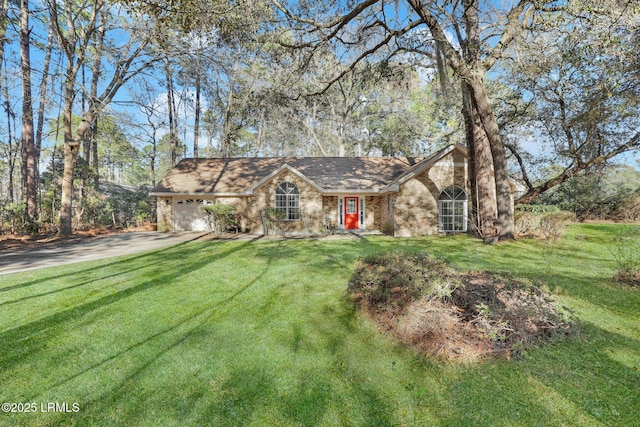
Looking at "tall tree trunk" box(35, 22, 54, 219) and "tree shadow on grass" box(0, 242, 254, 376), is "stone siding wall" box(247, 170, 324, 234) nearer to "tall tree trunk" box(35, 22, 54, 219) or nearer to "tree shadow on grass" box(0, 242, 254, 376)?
"tree shadow on grass" box(0, 242, 254, 376)

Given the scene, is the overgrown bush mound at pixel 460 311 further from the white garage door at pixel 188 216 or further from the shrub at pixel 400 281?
the white garage door at pixel 188 216

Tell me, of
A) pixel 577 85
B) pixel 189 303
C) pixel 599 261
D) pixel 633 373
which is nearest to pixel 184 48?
pixel 189 303

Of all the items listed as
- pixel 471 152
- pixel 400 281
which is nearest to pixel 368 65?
pixel 471 152

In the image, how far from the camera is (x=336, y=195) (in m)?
15.6

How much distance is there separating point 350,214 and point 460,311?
39.2 ft

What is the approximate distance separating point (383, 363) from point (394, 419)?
808 mm

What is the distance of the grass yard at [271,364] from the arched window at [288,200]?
867 cm

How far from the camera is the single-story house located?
44.9 ft

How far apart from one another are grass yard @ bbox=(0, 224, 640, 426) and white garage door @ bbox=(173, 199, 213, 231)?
32.8 ft

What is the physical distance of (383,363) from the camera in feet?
11.6

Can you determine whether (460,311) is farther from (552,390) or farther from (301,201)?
(301,201)

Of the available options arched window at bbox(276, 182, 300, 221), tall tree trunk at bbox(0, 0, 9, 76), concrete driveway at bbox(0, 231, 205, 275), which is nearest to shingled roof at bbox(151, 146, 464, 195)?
arched window at bbox(276, 182, 300, 221)

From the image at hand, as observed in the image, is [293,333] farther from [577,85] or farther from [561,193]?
[561,193]

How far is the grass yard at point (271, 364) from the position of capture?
2.81 metres
